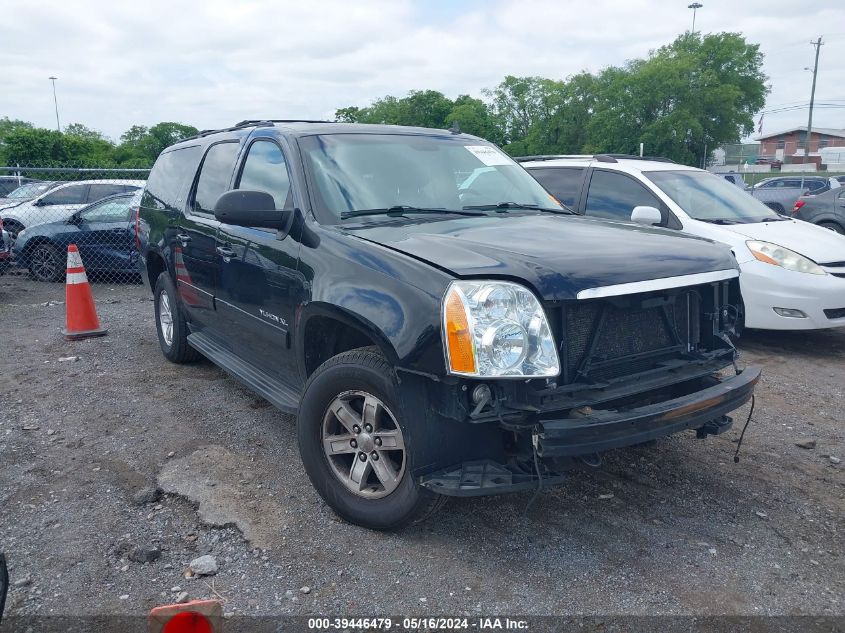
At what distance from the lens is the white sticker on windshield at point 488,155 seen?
4613 millimetres

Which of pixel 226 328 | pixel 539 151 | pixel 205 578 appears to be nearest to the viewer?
pixel 205 578

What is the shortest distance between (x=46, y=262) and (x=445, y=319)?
35.2 feet

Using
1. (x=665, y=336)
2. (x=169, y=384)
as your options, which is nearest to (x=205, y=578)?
(x=665, y=336)

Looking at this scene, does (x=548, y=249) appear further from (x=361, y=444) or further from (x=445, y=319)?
(x=361, y=444)

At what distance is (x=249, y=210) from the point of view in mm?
3613

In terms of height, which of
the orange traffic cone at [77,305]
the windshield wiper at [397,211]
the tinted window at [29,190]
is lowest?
the orange traffic cone at [77,305]

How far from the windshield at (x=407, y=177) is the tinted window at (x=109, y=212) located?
8.14m

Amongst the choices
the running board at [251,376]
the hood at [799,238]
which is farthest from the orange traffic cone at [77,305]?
the hood at [799,238]

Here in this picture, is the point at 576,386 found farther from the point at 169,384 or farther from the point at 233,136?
the point at 169,384

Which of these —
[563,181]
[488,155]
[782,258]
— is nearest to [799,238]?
[782,258]

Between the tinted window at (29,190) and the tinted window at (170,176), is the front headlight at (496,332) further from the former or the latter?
the tinted window at (29,190)

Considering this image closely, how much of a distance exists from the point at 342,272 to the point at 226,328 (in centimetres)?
174

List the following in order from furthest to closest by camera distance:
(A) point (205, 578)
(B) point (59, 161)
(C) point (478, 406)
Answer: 1. (B) point (59, 161)
2. (A) point (205, 578)
3. (C) point (478, 406)

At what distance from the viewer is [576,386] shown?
9.52ft
